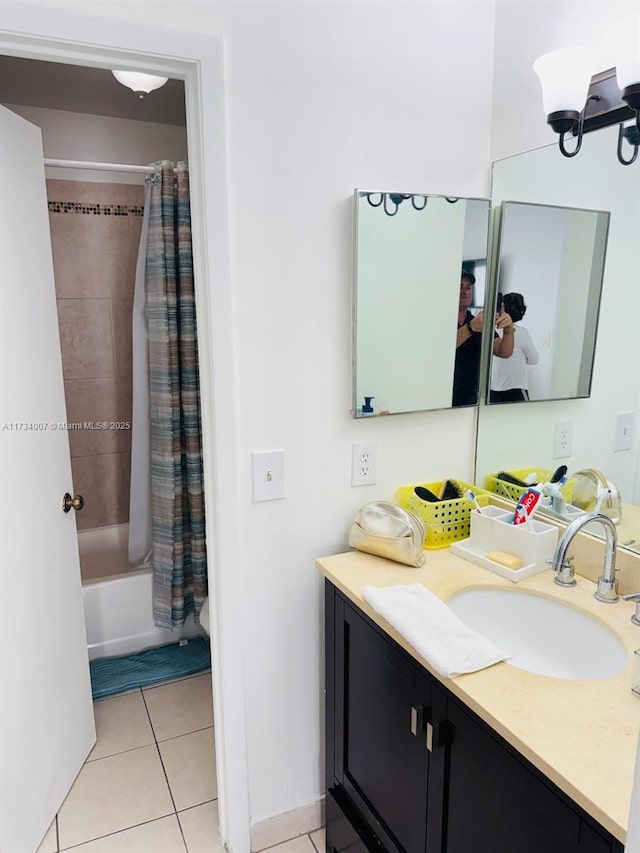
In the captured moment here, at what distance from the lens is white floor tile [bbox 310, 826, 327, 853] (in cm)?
174

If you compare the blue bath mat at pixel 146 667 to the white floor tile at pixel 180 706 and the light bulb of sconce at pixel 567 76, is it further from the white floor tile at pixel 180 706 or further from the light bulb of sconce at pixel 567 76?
the light bulb of sconce at pixel 567 76

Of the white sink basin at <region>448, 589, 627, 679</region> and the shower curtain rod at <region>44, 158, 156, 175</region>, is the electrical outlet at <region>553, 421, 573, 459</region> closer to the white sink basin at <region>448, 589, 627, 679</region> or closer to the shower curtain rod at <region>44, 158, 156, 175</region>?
the white sink basin at <region>448, 589, 627, 679</region>

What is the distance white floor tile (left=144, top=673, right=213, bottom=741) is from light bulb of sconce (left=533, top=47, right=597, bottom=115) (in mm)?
2245

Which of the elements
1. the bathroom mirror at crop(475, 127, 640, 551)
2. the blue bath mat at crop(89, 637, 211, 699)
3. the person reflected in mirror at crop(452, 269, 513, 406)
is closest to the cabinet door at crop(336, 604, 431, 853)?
Answer: the bathroom mirror at crop(475, 127, 640, 551)

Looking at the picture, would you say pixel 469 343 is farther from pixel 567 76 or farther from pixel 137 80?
pixel 137 80

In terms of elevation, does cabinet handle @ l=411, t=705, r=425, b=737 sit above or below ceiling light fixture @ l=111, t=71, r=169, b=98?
below

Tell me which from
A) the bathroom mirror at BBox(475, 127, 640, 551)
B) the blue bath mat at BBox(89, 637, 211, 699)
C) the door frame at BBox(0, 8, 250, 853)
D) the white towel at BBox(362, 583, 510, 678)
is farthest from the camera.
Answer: the blue bath mat at BBox(89, 637, 211, 699)

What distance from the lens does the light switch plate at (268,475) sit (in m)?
1.53

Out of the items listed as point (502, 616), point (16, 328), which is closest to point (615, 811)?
point (502, 616)

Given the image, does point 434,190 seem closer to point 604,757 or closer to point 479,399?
point 479,399

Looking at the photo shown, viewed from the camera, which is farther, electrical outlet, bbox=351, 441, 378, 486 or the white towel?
electrical outlet, bbox=351, 441, 378, 486

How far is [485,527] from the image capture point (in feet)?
5.12

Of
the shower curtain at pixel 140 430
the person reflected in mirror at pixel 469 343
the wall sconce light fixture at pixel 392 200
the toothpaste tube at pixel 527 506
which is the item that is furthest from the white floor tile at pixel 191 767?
the wall sconce light fixture at pixel 392 200

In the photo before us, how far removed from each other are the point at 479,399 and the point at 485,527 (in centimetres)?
41
